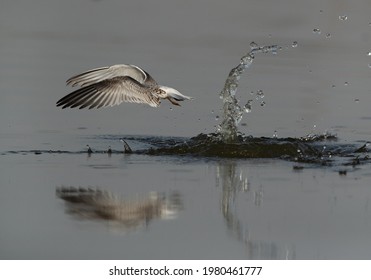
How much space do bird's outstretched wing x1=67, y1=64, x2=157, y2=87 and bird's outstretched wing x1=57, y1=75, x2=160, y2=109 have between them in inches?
6.9

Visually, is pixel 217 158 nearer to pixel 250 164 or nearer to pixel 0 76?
Answer: pixel 250 164

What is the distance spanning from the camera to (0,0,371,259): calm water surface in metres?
6.89

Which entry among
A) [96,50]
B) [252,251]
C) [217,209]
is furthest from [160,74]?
[252,251]

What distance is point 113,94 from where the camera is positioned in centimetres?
987

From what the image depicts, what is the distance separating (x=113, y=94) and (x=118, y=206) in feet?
7.96

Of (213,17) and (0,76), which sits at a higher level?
(213,17)

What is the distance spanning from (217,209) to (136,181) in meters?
0.98

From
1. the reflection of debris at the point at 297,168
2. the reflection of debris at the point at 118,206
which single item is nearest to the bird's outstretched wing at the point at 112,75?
the reflection of debris at the point at 297,168

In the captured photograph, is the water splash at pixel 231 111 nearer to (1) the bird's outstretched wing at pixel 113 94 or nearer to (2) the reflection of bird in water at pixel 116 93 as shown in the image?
(2) the reflection of bird in water at pixel 116 93

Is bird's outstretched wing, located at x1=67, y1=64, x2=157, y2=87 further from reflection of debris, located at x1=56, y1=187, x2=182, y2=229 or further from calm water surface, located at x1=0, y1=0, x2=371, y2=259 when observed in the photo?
reflection of debris, located at x1=56, y1=187, x2=182, y2=229

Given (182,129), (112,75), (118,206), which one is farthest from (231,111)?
(118,206)

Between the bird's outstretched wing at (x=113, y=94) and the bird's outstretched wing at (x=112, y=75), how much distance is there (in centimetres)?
18

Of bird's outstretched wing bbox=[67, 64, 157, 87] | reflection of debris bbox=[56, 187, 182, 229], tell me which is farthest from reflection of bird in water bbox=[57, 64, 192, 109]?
reflection of debris bbox=[56, 187, 182, 229]

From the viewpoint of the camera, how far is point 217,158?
9.43 meters
